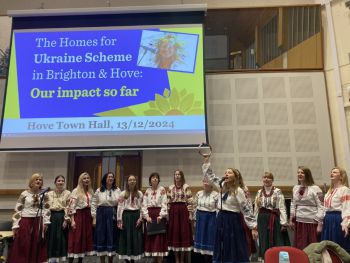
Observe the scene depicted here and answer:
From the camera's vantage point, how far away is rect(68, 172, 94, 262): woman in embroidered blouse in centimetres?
427

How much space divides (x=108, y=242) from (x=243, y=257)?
Result: 1982mm

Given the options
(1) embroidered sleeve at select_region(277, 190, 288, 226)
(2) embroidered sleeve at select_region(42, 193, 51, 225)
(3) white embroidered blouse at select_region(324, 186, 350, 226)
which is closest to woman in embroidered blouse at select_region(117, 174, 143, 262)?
(2) embroidered sleeve at select_region(42, 193, 51, 225)

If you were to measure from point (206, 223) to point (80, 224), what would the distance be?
162cm

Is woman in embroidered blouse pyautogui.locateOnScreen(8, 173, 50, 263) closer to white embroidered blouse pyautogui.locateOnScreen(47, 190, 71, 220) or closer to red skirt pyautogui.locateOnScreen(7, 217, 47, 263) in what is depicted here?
red skirt pyautogui.locateOnScreen(7, 217, 47, 263)

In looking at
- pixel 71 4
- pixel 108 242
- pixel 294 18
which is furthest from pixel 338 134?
pixel 71 4

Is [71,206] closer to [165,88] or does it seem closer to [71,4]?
[165,88]

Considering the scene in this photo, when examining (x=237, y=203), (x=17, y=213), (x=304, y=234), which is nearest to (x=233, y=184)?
(x=237, y=203)

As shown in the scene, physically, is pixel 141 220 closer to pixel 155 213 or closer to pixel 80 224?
pixel 155 213

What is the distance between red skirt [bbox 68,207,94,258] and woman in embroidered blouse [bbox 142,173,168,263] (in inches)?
29.5

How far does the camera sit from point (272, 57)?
686cm

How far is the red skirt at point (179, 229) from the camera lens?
431 cm

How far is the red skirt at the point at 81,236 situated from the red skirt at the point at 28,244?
14.8 inches

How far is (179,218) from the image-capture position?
4.38 metres

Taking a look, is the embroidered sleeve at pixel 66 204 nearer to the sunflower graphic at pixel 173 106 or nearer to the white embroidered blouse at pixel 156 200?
the white embroidered blouse at pixel 156 200
